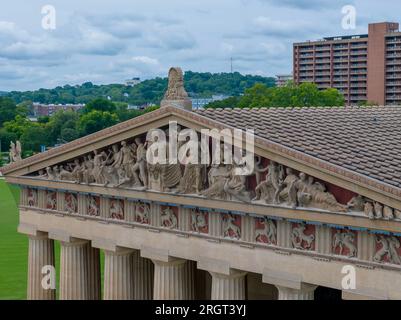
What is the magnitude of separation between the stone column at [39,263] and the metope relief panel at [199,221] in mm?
11772

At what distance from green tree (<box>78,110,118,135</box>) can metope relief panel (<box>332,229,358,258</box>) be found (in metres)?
157

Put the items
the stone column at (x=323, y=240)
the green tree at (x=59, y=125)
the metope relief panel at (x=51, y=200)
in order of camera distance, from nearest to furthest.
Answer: the stone column at (x=323, y=240), the metope relief panel at (x=51, y=200), the green tree at (x=59, y=125)

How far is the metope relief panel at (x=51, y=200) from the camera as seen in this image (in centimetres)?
4364

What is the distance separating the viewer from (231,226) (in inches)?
1369

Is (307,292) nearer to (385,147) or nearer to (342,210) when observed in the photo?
(342,210)

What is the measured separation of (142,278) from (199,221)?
8313mm

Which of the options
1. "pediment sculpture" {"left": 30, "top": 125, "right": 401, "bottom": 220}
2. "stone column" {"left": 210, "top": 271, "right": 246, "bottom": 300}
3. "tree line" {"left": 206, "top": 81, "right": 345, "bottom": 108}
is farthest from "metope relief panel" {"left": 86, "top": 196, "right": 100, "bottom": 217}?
"tree line" {"left": 206, "top": 81, "right": 345, "bottom": 108}

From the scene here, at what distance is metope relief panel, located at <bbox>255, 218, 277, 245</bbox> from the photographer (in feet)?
109

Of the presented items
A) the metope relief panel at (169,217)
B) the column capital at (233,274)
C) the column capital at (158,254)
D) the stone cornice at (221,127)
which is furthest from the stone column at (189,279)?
the stone cornice at (221,127)

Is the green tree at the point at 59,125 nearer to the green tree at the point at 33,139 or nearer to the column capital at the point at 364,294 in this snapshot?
the green tree at the point at 33,139

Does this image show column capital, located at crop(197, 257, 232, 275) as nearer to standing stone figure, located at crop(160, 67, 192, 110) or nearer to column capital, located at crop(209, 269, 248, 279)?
column capital, located at crop(209, 269, 248, 279)

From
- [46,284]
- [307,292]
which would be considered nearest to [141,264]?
[46,284]

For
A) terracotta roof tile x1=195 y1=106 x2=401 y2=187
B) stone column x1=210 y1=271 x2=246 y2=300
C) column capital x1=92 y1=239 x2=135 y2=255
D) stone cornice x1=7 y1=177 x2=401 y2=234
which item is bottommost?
stone column x1=210 y1=271 x2=246 y2=300

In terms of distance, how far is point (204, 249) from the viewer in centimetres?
3578
